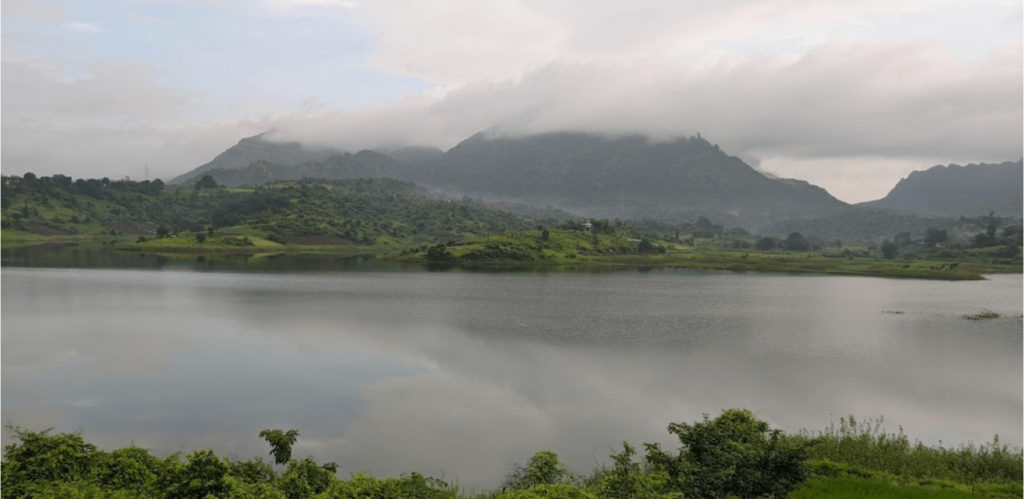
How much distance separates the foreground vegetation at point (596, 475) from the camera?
16.2 m

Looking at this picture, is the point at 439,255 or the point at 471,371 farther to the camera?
the point at 439,255

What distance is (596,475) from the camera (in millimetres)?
24812

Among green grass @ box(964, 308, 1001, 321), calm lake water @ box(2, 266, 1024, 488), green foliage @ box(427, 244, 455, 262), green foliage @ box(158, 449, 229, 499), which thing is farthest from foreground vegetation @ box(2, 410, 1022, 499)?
green foliage @ box(427, 244, 455, 262)

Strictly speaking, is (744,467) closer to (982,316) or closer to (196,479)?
(196,479)

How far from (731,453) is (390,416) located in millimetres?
20212

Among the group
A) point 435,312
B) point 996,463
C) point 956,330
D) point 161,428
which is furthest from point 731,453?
point 956,330

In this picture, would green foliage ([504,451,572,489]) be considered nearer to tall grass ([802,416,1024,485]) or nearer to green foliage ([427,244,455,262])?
tall grass ([802,416,1024,485])

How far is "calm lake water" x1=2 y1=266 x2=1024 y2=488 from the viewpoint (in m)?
31.7

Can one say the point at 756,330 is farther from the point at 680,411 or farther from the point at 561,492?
the point at 561,492

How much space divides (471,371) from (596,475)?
21.8 meters

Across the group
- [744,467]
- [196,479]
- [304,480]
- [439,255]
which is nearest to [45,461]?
[196,479]

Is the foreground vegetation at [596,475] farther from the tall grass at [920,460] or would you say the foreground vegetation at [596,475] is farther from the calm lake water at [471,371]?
the calm lake water at [471,371]

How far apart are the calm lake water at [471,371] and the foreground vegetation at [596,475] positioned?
23.0 feet

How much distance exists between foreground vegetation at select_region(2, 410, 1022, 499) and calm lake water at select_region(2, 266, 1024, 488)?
23.0 ft
